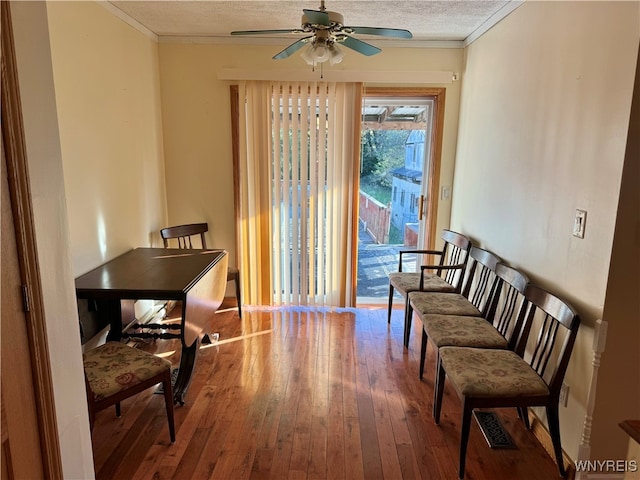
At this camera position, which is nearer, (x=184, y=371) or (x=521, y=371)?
(x=521, y=371)

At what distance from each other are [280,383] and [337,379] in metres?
0.37

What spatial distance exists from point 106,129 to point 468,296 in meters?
2.86

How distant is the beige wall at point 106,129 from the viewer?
7.69 feet

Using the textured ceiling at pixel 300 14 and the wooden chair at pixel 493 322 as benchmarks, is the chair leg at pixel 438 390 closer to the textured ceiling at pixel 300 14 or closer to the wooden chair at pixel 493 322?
the wooden chair at pixel 493 322

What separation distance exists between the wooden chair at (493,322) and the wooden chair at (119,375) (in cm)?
144

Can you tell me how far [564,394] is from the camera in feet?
6.38

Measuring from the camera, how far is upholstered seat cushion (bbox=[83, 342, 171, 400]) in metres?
1.81

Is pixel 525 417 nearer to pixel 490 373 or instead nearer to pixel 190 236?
pixel 490 373

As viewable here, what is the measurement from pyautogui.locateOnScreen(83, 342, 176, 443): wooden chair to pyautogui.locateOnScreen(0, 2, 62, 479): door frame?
663mm

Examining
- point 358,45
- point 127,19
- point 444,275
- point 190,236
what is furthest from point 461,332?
point 127,19

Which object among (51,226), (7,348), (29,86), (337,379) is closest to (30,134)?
(29,86)

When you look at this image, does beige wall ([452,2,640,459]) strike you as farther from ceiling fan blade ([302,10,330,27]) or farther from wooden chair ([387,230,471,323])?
ceiling fan blade ([302,10,330,27])

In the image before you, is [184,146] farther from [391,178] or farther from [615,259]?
[615,259]

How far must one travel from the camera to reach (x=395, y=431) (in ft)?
7.02
